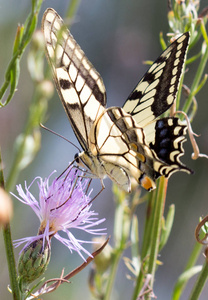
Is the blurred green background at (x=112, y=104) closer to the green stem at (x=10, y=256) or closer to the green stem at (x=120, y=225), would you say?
the green stem at (x=120, y=225)

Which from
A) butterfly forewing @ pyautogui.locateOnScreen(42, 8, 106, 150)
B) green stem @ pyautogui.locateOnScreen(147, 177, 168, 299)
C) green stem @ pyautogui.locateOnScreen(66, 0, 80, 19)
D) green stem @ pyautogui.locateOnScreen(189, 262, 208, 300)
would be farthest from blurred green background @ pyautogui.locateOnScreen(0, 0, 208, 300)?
green stem @ pyautogui.locateOnScreen(66, 0, 80, 19)

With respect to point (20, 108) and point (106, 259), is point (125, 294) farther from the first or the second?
point (106, 259)

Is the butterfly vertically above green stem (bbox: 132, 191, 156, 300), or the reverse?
the butterfly

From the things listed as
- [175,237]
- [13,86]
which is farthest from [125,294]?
[13,86]

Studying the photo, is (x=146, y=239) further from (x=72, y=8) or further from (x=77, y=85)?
(x=72, y=8)

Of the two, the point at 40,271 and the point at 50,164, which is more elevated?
the point at 50,164

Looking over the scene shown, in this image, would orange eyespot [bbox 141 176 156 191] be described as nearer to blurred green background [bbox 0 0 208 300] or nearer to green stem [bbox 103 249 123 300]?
green stem [bbox 103 249 123 300]

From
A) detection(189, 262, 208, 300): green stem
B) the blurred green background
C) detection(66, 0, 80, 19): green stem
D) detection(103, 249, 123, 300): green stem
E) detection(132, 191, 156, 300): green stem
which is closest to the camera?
detection(66, 0, 80, 19): green stem
